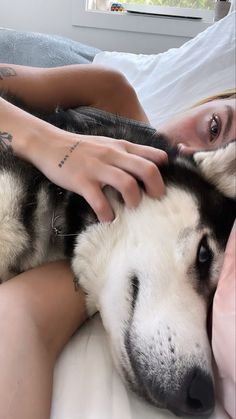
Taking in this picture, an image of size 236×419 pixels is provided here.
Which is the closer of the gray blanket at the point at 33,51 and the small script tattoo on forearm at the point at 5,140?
the small script tattoo on forearm at the point at 5,140

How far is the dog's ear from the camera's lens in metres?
1.10

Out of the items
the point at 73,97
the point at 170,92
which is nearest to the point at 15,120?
the point at 73,97

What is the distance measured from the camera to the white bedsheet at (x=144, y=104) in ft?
2.99

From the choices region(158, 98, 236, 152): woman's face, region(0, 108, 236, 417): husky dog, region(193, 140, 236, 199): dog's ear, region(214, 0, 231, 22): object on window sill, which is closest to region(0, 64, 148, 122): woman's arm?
region(158, 98, 236, 152): woman's face

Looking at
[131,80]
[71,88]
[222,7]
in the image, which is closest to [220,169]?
[71,88]

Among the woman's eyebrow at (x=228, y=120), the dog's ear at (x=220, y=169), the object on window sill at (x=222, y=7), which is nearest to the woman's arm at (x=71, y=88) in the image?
the woman's eyebrow at (x=228, y=120)

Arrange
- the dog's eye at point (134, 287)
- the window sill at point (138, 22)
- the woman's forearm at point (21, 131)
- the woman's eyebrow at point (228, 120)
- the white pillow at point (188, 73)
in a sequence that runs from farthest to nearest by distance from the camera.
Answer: the window sill at point (138, 22), the white pillow at point (188, 73), the woman's eyebrow at point (228, 120), the woman's forearm at point (21, 131), the dog's eye at point (134, 287)

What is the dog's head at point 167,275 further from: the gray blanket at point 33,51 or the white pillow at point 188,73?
the gray blanket at point 33,51

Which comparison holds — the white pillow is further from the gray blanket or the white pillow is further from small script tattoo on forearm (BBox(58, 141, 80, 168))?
small script tattoo on forearm (BBox(58, 141, 80, 168))

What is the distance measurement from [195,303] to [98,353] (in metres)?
0.24

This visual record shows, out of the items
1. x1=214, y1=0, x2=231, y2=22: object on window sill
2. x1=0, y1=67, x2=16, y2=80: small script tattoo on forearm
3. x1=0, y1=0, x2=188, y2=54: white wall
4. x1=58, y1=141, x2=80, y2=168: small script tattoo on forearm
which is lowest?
x1=0, y1=0, x2=188, y2=54: white wall

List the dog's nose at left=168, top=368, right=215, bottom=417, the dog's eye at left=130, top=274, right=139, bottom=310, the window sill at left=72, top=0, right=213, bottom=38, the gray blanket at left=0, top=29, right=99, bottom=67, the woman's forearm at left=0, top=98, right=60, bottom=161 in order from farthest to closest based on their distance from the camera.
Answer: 1. the window sill at left=72, top=0, right=213, bottom=38
2. the gray blanket at left=0, top=29, right=99, bottom=67
3. the woman's forearm at left=0, top=98, right=60, bottom=161
4. the dog's eye at left=130, top=274, right=139, bottom=310
5. the dog's nose at left=168, top=368, right=215, bottom=417

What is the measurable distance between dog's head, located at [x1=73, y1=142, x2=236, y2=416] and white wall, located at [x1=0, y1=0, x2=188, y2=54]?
2.45 metres

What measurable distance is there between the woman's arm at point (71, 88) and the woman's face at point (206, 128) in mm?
292
